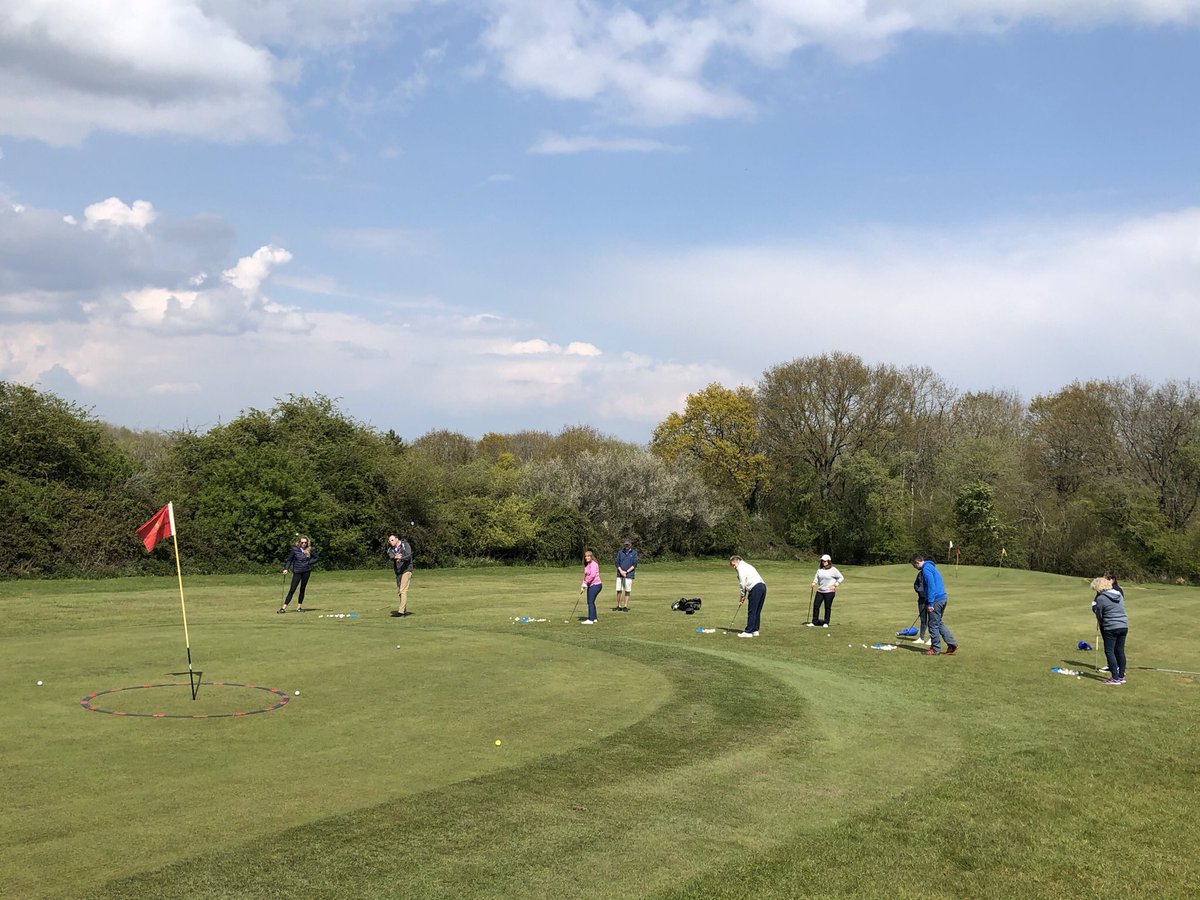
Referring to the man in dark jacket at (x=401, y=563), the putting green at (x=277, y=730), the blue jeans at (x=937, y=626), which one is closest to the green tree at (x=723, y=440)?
the man in dark jacket at (x=401, y=563)

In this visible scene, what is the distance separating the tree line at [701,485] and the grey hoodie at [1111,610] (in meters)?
35.6

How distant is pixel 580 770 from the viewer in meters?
11.4

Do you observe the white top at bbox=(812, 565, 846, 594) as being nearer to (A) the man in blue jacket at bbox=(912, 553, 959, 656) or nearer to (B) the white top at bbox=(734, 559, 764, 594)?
(B) the white top at bbox=(734, 559, 764, 594)

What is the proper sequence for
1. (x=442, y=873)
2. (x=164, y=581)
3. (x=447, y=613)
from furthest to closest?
(x=164, y=581)
(x=447, y=613)
(x=442, y=873)

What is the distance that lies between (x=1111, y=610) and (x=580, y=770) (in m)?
13.2

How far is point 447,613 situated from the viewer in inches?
1150

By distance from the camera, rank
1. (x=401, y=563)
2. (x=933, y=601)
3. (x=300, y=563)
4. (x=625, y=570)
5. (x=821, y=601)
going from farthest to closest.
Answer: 1. (x=625, y=570)
2. (x=300, y=563)
3. (x=401, y=563)
4. (x=821, y=601)
5. (x=933, y=601)

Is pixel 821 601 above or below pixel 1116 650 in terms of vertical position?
above

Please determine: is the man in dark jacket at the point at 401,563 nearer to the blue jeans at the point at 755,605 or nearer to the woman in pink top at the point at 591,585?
the woman in pink top at the point at 591,585

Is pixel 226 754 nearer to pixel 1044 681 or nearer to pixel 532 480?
pixel 1044 681

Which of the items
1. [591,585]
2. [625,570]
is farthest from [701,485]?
[591,585]

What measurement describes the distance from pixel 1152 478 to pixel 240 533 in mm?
54195

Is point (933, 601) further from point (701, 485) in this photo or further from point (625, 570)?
point (701, 485)

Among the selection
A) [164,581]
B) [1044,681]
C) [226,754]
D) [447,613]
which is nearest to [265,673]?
[226,754]
